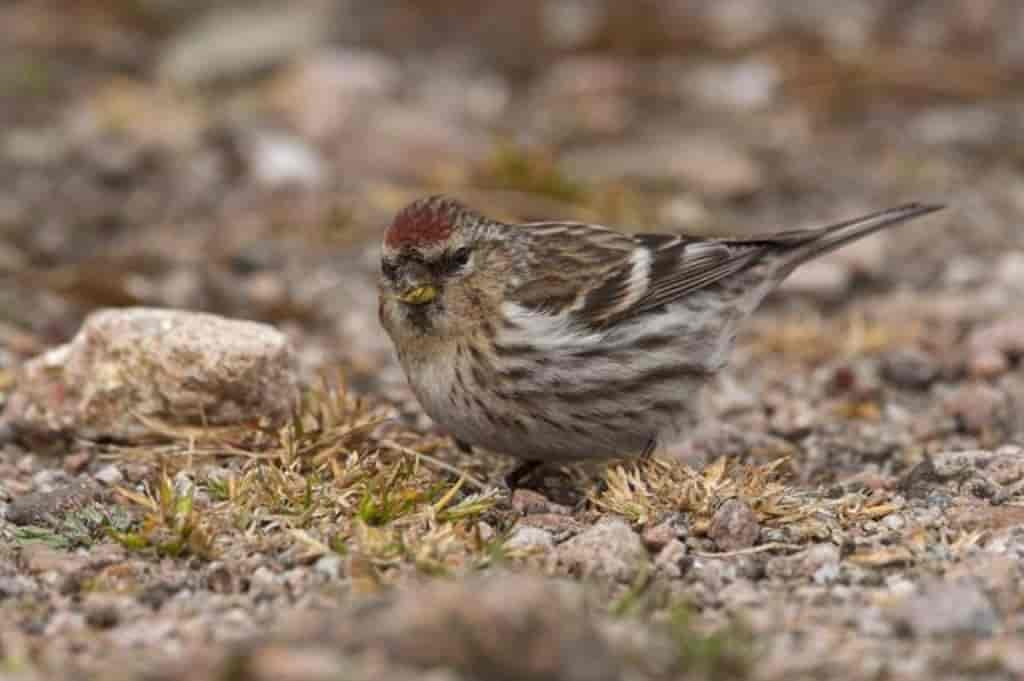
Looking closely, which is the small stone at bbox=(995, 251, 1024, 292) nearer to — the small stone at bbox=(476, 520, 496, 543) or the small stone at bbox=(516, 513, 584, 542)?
the small stone at bbox=(516, 513, 584, 542)

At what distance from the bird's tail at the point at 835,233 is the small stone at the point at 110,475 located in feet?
5.91

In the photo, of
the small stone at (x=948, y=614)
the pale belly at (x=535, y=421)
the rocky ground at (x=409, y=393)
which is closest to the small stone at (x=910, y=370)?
the rocky ground at (x=409, y=393)

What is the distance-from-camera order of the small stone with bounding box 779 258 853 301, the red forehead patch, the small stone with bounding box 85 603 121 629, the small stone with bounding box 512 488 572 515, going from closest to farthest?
the small stone with bounding box 85 603 121 629
the small stone with bounding box 512 488 572 515
the red forehead patch
the small stone with bounding box 779 258 853 301

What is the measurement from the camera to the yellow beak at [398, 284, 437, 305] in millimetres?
3821

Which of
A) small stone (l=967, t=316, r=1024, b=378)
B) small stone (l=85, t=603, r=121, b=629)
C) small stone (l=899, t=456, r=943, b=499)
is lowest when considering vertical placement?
small stone (l=85, t=603, r=121, b=629)

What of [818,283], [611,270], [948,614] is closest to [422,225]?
[611,270]

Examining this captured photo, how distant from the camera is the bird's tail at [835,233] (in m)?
4.29

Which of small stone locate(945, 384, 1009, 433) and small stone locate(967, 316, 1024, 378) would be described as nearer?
small stone locate(945, 384, 1009, 433)

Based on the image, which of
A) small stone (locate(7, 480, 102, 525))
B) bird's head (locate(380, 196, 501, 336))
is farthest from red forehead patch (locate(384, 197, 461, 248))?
small stone (locate(7, 480, 102, 525))

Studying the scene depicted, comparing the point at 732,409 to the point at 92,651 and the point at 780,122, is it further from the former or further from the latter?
the point at 780,122

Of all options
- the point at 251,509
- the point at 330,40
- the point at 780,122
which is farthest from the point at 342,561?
the point at 330,40

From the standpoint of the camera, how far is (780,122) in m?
7.27

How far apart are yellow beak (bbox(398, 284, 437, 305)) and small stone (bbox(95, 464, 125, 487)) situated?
30.5 inches

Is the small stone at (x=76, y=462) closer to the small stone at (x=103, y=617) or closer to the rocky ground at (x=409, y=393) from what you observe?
the rocky ground at (x=409, y=393)
